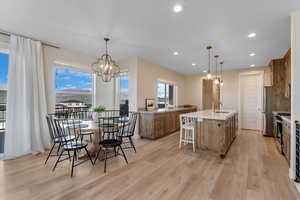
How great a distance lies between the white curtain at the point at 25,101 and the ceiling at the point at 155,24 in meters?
0.43

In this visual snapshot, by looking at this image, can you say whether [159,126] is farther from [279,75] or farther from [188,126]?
[279,75]

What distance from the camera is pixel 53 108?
12.1 feet

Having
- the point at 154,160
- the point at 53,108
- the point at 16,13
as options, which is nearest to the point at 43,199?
the point at 154,160

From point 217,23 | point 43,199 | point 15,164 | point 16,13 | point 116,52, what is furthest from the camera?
point 116,52

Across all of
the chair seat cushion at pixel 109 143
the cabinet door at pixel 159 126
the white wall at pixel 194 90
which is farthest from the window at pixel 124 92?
the white wall at pixel 194 90

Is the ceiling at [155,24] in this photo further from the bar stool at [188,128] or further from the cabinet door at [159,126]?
the cabinet door at [159,126]

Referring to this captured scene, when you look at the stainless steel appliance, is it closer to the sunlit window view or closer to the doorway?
the doorway

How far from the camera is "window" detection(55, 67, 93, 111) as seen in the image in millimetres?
3979

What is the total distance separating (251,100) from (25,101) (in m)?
7.70

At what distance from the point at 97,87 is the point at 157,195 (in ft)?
13.2

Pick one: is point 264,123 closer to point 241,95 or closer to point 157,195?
point 241,95

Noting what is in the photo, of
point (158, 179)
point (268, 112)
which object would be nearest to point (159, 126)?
point (158, 179)

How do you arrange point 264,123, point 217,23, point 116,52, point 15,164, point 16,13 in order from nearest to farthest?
point 16,13, point 217,23, point 15,164, point 116,52, point 264,123

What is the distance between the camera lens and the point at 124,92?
5.23m
